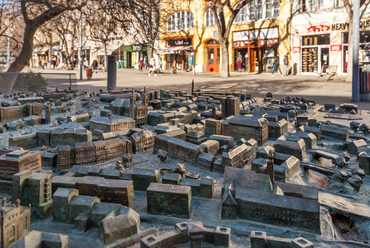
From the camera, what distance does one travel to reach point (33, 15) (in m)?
14.8


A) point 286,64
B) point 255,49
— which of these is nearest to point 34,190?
point 286,64

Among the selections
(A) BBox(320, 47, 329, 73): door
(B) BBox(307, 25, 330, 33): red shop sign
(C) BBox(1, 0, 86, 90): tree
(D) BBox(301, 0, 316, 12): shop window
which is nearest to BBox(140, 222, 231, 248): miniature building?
(C) BBox(1, 0, 86, 90): tree

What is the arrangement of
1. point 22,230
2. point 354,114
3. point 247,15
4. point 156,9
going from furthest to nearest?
point 247,15
point 156,9
point 354,114
point 22,230

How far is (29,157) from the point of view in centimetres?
400

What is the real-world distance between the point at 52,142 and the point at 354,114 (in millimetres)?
8262

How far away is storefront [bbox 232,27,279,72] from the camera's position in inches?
1261

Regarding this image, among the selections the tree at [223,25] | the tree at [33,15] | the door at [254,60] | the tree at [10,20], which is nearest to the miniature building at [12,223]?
the tree at [33,15]

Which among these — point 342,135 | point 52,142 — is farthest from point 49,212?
point 342,135

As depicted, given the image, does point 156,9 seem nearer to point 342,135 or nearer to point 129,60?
point 342,135

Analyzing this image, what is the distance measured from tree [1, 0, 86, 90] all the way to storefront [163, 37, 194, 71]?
24.1 meters

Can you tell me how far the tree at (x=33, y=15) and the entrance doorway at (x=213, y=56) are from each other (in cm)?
2402

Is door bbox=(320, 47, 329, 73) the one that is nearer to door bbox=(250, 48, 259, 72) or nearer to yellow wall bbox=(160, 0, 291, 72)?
yellow wall bbox=(160, 0, 291, 72)

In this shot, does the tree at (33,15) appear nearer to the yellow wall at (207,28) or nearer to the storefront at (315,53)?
the yellow wall at (207,28)

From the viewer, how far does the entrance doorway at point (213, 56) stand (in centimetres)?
3694
